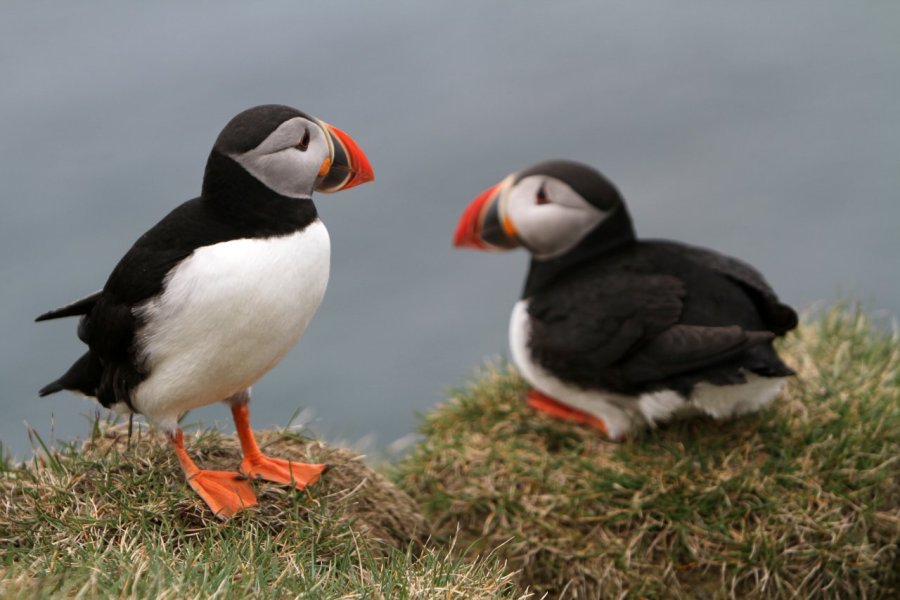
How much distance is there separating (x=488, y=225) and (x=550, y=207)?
1.19 ft

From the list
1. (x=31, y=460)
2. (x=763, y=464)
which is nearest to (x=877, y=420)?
(x=763, y=464)

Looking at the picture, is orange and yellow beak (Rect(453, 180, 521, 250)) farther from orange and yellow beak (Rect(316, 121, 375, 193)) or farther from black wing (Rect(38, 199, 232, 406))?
black wing (Rect(38, 199, 232, 406))

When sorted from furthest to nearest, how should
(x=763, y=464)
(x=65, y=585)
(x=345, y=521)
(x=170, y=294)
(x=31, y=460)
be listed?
1. (x=763, y=464)
2. (x=31, y=460)
3. (x=345, y=521)
4. (x=170, y=294)
5. (x=65, y=585)

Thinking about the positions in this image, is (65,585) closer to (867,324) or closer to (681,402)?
(681,402)

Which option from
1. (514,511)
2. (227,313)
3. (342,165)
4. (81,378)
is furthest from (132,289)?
(514,511)

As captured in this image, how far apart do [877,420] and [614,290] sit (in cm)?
124

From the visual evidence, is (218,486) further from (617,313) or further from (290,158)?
(617,313)

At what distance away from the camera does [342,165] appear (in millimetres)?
3617

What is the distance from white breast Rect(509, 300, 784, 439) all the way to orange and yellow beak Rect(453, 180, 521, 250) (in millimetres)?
349

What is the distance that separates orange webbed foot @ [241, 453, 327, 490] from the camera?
3783mm

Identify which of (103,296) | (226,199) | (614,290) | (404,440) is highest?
(226,199)

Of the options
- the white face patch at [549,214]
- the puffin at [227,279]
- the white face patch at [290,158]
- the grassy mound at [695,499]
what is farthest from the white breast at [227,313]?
the white face patch at [549,214]

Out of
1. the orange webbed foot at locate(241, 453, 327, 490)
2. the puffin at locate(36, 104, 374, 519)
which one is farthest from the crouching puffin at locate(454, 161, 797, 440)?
the puffin at locate(36, 104, 374, 519)

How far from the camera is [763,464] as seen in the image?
4.65m
